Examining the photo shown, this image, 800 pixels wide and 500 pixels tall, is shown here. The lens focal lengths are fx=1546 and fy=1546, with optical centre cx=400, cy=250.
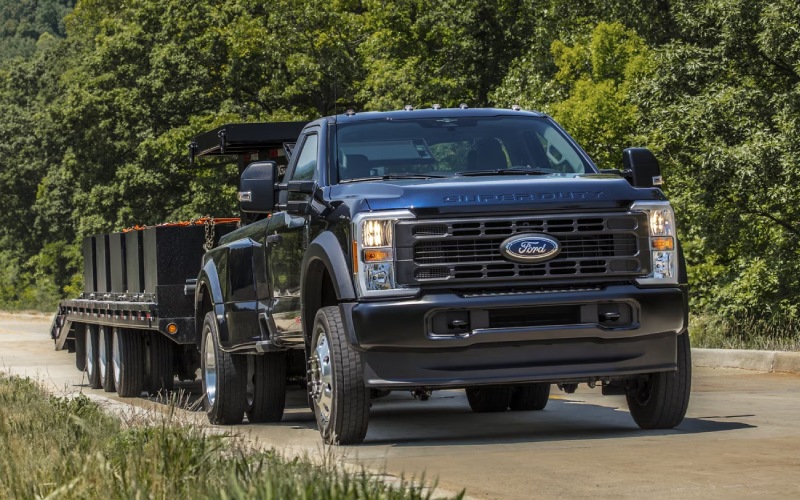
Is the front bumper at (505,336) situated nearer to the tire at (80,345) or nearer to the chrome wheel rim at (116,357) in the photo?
the chrome wheel rim at (116,357)

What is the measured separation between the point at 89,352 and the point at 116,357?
5.93 feet

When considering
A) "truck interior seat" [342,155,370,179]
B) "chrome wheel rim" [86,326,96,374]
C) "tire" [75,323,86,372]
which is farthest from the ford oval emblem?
"tire" [75,323,86,372]

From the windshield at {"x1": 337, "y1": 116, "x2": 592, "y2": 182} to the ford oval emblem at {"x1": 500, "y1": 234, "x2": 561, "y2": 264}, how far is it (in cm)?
116

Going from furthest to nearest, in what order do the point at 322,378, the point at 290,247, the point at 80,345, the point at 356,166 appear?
1. the point at 80,345
2. the point at 290,247
3. the point at 356,166
4. the point at 322,378

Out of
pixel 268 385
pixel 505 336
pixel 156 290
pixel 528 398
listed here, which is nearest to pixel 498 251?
pixel 505 336

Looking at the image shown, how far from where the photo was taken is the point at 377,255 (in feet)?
→ 31.0

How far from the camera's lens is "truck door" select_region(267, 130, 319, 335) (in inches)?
430

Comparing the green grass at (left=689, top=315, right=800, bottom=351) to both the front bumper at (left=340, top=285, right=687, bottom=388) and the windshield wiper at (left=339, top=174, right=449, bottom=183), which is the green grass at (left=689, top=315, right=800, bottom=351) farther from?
the front bumper at (left=340, top=285, right=687, bottom=388)

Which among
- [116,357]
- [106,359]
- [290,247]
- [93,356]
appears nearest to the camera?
[290,247]

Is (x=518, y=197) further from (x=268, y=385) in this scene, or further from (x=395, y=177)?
(x=268, y=385)

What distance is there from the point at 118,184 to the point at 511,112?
42382 millimetres

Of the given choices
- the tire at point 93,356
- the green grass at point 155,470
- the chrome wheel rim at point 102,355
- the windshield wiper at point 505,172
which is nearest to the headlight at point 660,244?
the windshield wiper at point 505,172

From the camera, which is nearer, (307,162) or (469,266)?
(469,266)

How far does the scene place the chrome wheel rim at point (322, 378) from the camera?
991 cm
